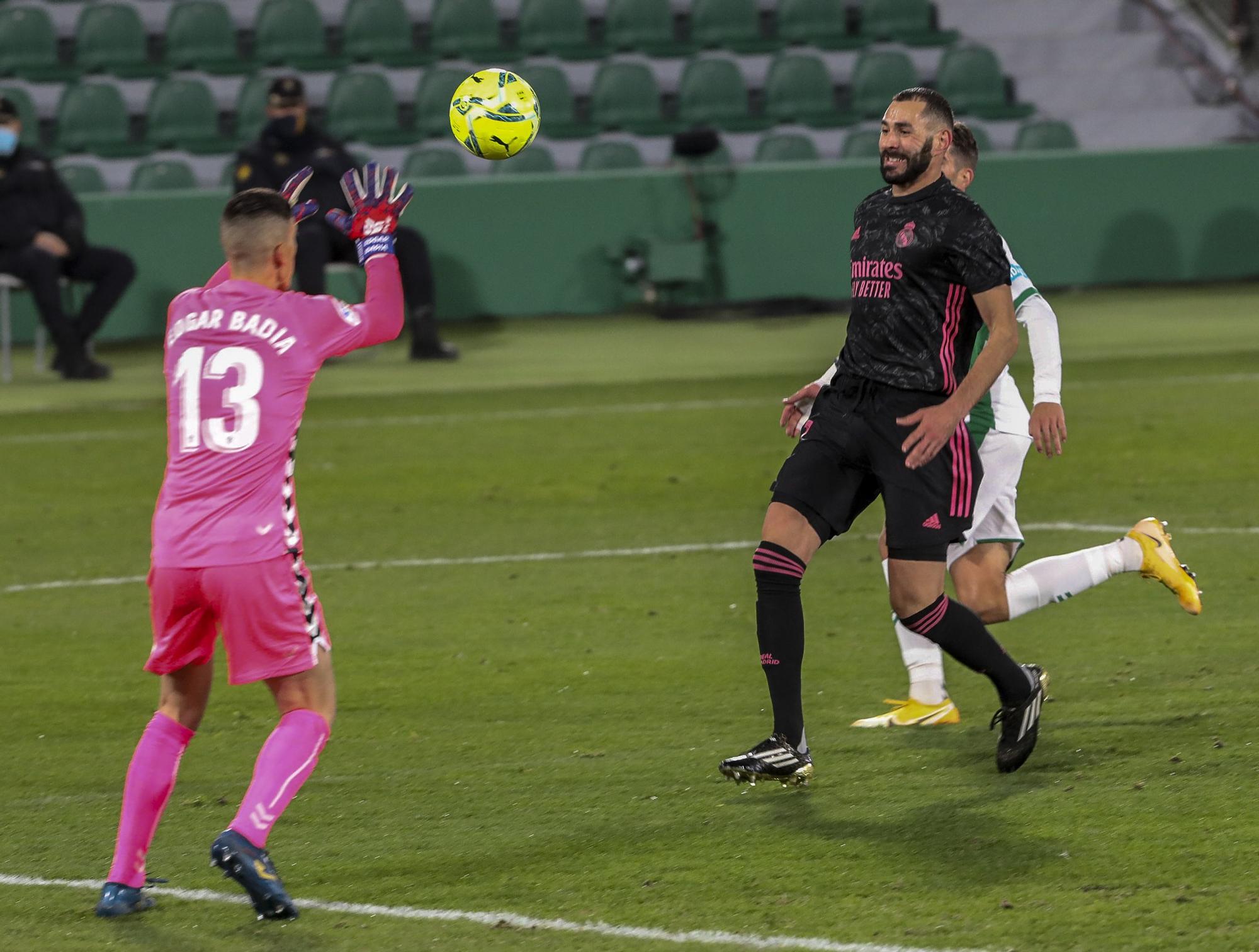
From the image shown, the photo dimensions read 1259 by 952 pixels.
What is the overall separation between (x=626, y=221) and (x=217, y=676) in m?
12.8

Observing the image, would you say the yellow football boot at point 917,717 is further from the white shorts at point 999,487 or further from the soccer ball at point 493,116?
the soccer ball at point 493,116

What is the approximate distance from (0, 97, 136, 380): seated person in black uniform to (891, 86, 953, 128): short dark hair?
11.9 m

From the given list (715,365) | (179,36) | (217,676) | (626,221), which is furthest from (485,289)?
(217,676)

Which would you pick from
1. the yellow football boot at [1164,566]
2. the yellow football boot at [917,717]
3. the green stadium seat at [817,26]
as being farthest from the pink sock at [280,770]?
the green stadium seat at [817,26]

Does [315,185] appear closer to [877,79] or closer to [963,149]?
[877,79]

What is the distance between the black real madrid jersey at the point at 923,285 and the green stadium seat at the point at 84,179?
15429 millimetres

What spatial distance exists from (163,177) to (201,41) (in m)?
2.76

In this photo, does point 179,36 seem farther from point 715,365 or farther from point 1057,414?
point 1057,414

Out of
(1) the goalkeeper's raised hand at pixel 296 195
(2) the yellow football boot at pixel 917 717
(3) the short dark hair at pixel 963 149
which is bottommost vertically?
(2) the yellow football boot at pixel 917 717

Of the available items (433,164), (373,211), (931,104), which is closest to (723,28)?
(433,164)

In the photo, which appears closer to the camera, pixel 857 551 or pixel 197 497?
pixel 197 497

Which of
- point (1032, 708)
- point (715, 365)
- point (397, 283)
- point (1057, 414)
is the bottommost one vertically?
point (715, 365)

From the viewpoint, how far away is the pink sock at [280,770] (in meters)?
4.29

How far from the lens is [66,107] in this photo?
67.1ft
